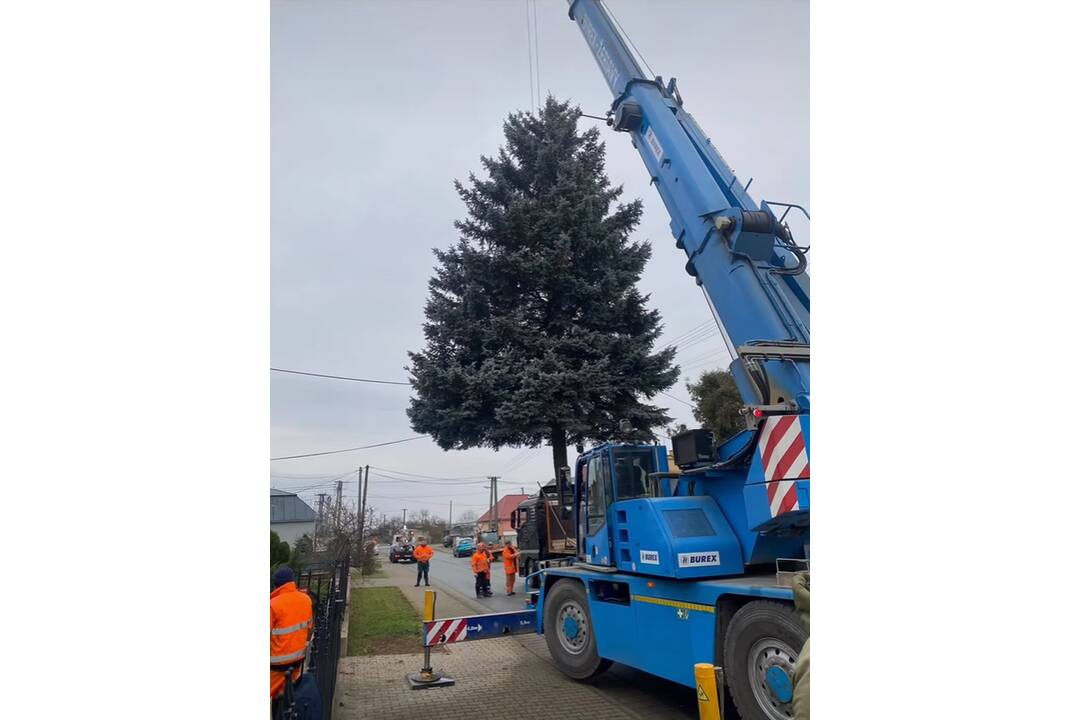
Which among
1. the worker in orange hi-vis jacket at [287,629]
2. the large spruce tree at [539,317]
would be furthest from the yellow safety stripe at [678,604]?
the large spruce tree at [539,317]

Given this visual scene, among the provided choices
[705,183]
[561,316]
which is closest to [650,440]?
[561,316]

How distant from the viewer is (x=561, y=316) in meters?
12.1

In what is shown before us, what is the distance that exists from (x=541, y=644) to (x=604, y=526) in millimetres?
2784

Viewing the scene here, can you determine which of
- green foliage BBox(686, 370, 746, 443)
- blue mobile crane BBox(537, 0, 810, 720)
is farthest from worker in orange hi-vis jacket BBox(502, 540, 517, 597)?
blue mobile crane BBox(537, 0, 810, 720)

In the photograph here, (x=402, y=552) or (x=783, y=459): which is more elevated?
(x=783, y=459)

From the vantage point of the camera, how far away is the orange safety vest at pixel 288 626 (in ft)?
12.4

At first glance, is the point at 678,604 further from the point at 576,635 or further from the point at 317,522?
the point at 317,522

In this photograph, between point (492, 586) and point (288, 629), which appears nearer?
point (288, 629)

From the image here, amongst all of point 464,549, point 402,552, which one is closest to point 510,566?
point 402,552

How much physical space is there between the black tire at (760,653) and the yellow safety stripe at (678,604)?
0.20 metres

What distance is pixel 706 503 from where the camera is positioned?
5.59 meters

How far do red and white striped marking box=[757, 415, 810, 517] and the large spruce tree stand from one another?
6.60 m

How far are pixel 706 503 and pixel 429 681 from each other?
9.68 feet

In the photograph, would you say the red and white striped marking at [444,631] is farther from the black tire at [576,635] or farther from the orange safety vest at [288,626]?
the orange safety vest at [288,626]
